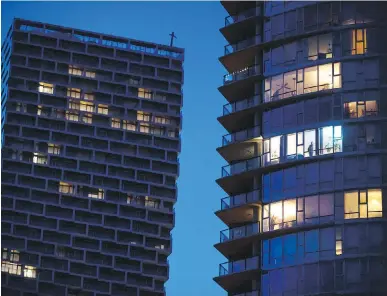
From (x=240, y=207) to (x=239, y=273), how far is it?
6.07m

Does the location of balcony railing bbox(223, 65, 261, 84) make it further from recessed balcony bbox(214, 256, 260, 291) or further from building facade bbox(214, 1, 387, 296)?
recessed balcony bbox(214, 256, 260, 291)

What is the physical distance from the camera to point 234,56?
4808 inches

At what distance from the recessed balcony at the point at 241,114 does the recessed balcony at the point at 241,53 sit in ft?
13.4

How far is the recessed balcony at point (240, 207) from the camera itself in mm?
113625

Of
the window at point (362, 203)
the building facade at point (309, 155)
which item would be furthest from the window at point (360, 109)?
the window at point (362, 203)

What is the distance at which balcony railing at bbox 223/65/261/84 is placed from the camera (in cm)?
11888

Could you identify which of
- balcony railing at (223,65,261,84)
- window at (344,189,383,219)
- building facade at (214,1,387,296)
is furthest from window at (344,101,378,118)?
balcony railing at (223,65,261,84)

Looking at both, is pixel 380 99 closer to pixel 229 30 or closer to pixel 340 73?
pixel 340 73

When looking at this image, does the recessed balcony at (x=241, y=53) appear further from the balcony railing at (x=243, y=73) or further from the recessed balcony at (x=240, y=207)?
the recessed balcony at (x=240, y=207)

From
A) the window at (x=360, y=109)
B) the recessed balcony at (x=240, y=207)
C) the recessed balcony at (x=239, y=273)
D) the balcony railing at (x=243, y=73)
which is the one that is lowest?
the recessed balcony at (x=239, y=273)

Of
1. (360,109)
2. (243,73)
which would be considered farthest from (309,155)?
(243,73)

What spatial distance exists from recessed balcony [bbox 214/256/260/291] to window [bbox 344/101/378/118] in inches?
592

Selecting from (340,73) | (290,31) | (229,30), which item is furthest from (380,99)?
(229,30)

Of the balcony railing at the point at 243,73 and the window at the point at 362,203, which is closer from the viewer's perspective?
the window at the point at 362,203
